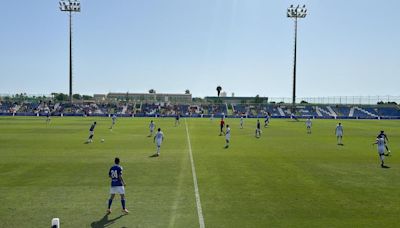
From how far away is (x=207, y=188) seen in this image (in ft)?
51.5

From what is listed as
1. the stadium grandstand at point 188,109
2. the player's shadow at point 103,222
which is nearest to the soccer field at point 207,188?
the player's shadow at point 103,222

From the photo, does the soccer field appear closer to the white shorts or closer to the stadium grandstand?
the white shorts

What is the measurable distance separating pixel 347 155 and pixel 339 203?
13.5 meters

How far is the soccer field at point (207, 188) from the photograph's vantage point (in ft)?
38.6

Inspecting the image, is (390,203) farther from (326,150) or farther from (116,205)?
(326,150)

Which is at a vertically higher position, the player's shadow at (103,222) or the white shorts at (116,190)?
the white shorts at (116,190)

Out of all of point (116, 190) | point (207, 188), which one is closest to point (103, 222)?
point (116, 190)

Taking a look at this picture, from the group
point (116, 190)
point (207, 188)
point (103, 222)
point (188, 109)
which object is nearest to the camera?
point (103, 222)

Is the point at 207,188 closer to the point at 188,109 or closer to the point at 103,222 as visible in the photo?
the point at 103,222

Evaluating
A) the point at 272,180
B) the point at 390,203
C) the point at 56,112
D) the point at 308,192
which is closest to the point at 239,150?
the point at 272,180

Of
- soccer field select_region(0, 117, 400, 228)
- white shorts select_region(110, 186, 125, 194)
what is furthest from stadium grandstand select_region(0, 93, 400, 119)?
white shorts select_region(110, 186, 125, 194)

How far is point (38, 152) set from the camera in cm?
2589

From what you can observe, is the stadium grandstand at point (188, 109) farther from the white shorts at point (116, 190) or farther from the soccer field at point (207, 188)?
the white shorts at point (116, 190)

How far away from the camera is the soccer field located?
11.8 metres
